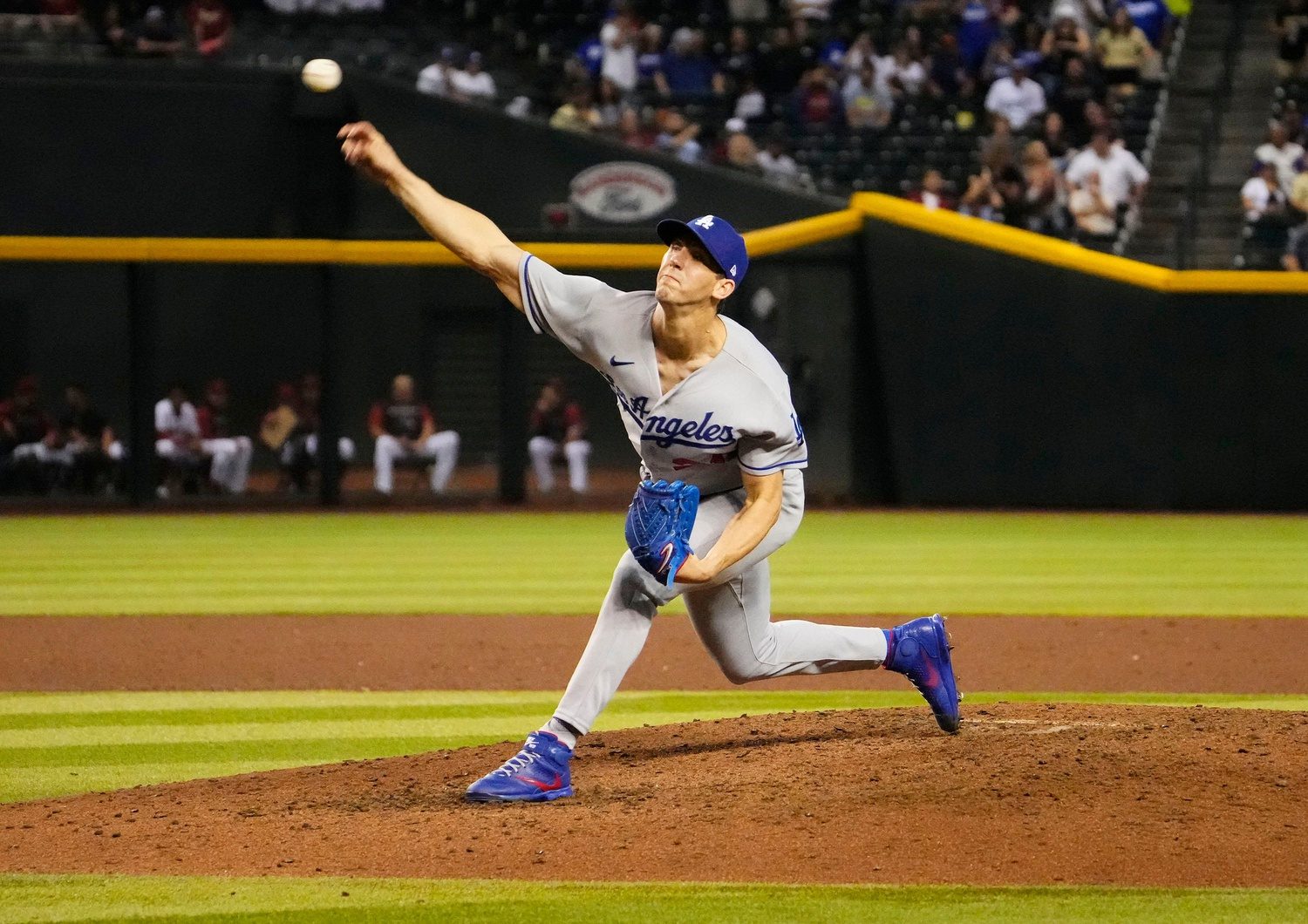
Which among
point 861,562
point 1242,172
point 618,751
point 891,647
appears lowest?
point 861,562

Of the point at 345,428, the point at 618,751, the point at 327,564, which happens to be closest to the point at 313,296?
the point at 345,428

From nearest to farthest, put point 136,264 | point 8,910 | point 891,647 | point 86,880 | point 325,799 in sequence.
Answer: point 8,910
point 86,880
point 325,799
point 891,647
point 136,264

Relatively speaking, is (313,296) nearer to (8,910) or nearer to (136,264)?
(136,264)

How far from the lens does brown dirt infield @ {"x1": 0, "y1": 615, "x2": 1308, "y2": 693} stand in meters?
7.46

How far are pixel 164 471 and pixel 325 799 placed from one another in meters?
12.2

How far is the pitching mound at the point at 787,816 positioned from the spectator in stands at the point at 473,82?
13517 mm

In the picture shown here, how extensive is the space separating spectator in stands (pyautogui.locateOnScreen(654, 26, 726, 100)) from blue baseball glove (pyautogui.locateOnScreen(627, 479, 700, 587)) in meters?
14.6

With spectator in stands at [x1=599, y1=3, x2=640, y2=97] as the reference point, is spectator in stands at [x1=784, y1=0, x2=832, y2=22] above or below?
above

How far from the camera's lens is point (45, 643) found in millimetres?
8461

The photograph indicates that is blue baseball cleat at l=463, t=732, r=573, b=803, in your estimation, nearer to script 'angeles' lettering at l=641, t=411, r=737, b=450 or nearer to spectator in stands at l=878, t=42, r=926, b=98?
script 'angeles' lettering at l=641, t=411, r=737, b=450

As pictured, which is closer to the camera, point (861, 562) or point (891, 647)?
point (891, 647)

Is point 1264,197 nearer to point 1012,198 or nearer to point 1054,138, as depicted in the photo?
point 1054,138

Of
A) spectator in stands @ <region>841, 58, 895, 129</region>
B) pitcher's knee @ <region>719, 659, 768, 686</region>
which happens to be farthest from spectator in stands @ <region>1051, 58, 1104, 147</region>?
pitcher's knee @ <region>719, 659, 768, 686</region>

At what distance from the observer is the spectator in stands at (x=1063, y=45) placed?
18.1 metres
